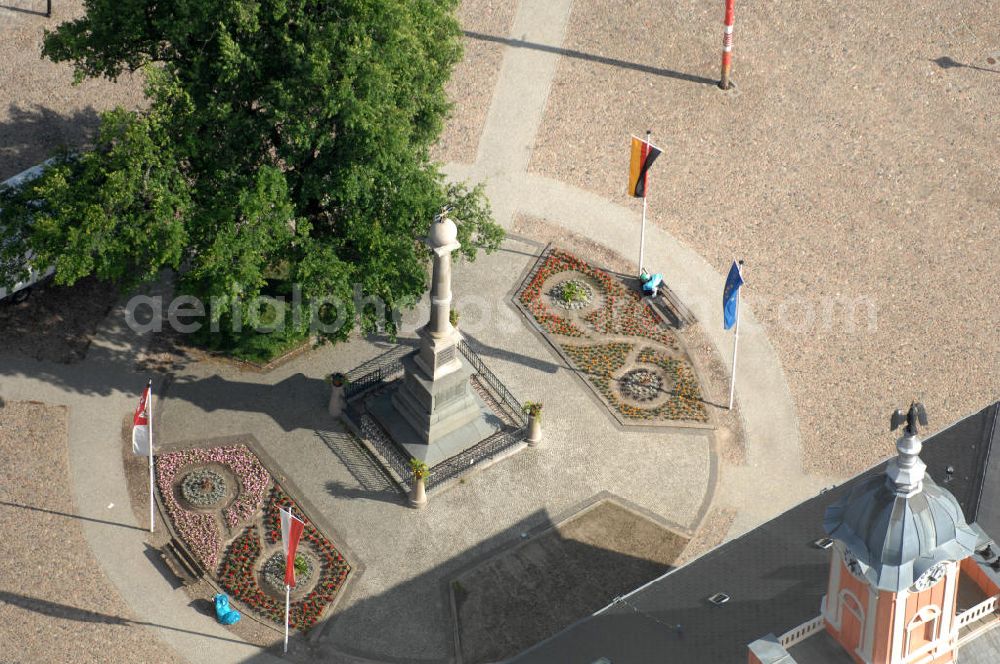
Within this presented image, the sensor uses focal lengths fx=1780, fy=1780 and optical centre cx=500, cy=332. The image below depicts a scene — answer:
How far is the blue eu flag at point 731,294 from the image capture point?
5959 centimetres

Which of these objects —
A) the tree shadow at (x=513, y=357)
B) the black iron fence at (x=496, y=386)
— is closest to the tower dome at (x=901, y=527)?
the black iron fence at (x=496, y=386)

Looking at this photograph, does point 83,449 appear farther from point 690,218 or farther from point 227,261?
point 690,218

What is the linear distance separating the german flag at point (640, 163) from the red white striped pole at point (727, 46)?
10103 mm

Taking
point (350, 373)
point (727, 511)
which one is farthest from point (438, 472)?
point (727, 511)

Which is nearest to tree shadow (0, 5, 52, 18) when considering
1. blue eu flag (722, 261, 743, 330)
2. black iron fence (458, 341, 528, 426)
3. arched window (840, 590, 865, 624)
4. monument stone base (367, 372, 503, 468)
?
black iron fence (458, 341, 528, 426)

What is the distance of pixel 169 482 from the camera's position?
57.9 metres

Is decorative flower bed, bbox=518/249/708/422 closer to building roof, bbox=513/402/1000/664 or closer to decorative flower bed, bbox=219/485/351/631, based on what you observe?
building roof, bbox=513/402/1000/664

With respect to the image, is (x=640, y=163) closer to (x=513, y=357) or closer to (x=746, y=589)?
(x=513, y=357)

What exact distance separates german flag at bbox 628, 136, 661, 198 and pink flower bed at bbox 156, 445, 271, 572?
669 inches

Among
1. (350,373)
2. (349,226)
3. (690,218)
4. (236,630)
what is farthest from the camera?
(690,218)

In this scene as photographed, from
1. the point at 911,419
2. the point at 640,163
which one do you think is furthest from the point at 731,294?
the point at 911,419

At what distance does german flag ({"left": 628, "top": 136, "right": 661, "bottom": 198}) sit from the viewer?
208ft

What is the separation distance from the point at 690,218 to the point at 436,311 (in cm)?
1553

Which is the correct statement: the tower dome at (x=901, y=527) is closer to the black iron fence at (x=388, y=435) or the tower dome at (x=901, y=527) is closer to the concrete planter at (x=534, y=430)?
the concrete planter at (x=534, y=430)
